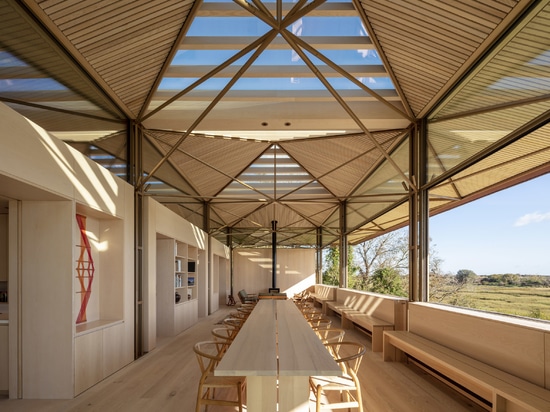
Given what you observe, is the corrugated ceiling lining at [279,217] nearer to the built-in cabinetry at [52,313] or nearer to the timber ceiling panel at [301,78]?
the timber ceiling panel at [301,78]

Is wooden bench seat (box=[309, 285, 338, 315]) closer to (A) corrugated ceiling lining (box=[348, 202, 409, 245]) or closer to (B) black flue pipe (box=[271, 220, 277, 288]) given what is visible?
(B) black flue pipe (box=[271, 220, 277, 288])

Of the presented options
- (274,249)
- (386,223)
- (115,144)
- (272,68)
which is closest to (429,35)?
(272,68)

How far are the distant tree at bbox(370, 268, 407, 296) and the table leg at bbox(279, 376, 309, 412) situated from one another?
20165mm

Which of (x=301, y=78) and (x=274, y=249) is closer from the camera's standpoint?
(x=301, y=78)

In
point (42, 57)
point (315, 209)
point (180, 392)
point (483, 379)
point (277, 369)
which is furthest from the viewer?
point (315, 209)

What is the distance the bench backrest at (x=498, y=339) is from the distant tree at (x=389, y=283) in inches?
669

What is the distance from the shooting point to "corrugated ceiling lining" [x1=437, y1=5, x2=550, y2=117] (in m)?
3.79

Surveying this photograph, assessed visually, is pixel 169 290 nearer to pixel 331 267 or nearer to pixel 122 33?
pixel 122 33

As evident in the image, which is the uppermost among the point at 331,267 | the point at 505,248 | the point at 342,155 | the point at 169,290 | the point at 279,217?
the point at 342,155

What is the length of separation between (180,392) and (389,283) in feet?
62.4

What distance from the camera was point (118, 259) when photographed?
20.6ft

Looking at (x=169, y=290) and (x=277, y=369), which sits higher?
(x=277, y=369)

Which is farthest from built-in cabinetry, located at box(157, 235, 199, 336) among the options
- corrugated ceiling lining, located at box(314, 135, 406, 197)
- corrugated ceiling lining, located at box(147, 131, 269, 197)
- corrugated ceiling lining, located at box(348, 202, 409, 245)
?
corrugated ceiling lining, located at box(348, 202, 409, 245)

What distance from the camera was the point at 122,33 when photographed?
4.93 metres
